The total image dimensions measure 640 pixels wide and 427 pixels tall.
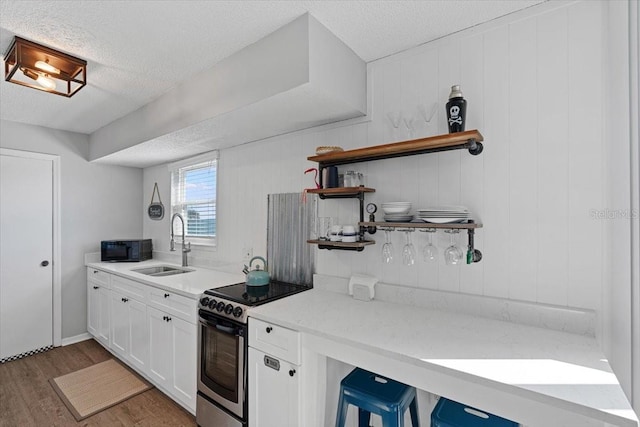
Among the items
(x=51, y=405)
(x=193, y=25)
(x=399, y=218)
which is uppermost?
(x=193, y=25)

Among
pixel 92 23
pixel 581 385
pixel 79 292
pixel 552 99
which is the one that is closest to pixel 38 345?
pixel 79 292

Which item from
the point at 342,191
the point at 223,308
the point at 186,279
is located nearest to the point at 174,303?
the point at 186,279

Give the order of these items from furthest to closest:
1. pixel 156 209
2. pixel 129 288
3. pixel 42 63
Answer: pixel 156 209, pixel 129 288, pixel 42 63

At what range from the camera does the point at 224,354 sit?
1954 mm

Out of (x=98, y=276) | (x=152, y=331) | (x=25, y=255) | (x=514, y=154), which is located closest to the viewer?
(x=514, y=154)

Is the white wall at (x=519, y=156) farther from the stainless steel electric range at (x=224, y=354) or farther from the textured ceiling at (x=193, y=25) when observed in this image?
the stainless steel electric range at (x=224, y=354)

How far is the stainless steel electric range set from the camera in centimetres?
185

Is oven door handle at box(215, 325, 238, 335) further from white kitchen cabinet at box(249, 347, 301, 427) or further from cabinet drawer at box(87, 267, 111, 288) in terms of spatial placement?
cabinet drawer at box(87, 267, 111, 288)

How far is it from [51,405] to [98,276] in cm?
134

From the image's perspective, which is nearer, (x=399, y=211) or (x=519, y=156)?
(x=519, y=156)

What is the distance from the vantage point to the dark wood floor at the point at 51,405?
2229 mm

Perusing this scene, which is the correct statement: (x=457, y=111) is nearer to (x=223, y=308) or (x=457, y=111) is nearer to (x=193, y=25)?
(x=193, y=25)

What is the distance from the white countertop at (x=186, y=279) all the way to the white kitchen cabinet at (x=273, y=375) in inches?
26.7

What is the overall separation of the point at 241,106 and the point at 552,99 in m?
1.71
